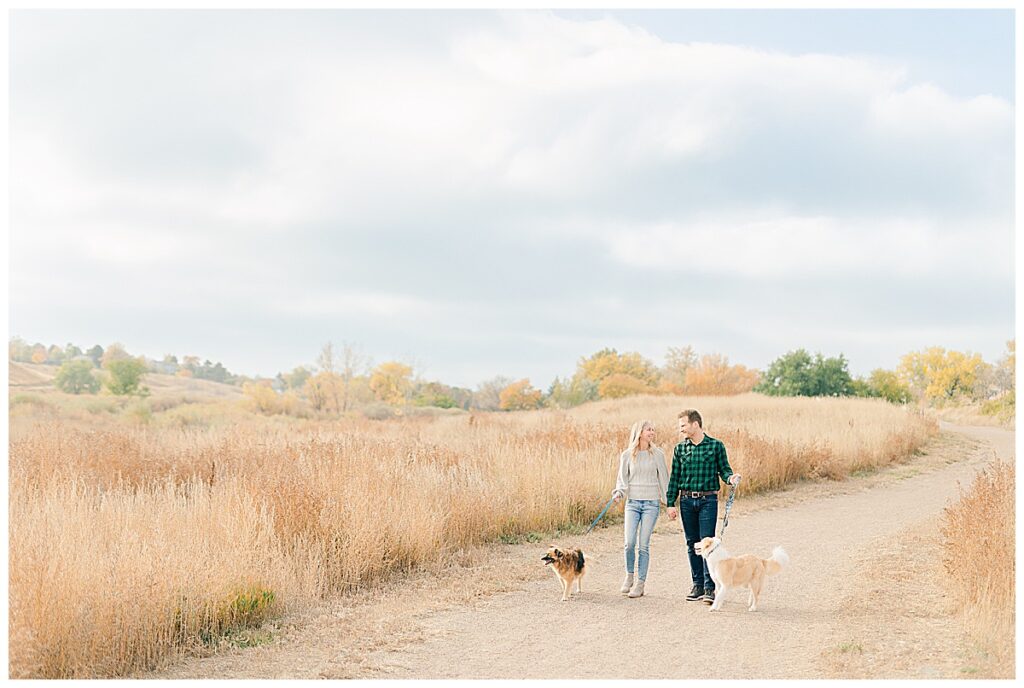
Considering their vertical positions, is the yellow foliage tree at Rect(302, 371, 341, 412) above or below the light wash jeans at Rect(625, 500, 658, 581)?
above

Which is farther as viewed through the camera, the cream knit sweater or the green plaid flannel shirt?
the cream knit sweater

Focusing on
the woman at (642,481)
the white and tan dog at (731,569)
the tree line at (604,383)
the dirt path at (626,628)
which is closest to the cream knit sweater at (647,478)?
the woman at (642,481)

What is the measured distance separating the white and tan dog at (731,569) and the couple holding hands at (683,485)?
32cm

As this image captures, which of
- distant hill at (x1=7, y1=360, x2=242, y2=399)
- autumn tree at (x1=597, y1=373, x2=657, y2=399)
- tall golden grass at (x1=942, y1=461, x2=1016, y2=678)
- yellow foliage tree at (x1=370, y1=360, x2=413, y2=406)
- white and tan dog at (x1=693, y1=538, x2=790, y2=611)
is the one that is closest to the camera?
tall golden grass at (x1=942, y1=461, x2=1016, y2=678)

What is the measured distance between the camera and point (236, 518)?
25.6 feet

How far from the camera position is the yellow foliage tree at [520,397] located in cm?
4553

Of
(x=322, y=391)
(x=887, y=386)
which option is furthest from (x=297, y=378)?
(x=887, y=386)

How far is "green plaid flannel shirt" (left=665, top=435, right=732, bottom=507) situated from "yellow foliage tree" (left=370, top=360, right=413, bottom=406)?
120ft

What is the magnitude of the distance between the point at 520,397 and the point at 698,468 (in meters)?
38.4

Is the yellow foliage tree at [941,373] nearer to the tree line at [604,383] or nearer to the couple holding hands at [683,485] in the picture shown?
the tree line at [604,383]

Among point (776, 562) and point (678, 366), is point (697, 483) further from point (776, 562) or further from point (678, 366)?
point (678, 366)

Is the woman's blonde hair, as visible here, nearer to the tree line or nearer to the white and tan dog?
the white and tan dog

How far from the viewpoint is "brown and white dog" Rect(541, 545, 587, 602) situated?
24.6ft

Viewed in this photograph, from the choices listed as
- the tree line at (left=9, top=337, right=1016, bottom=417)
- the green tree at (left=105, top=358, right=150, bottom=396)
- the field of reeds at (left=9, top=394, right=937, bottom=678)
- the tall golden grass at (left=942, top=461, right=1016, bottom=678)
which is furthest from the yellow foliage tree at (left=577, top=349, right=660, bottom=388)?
the tall golden grass at (left=942, top=461, right=1016, bottom=678)
